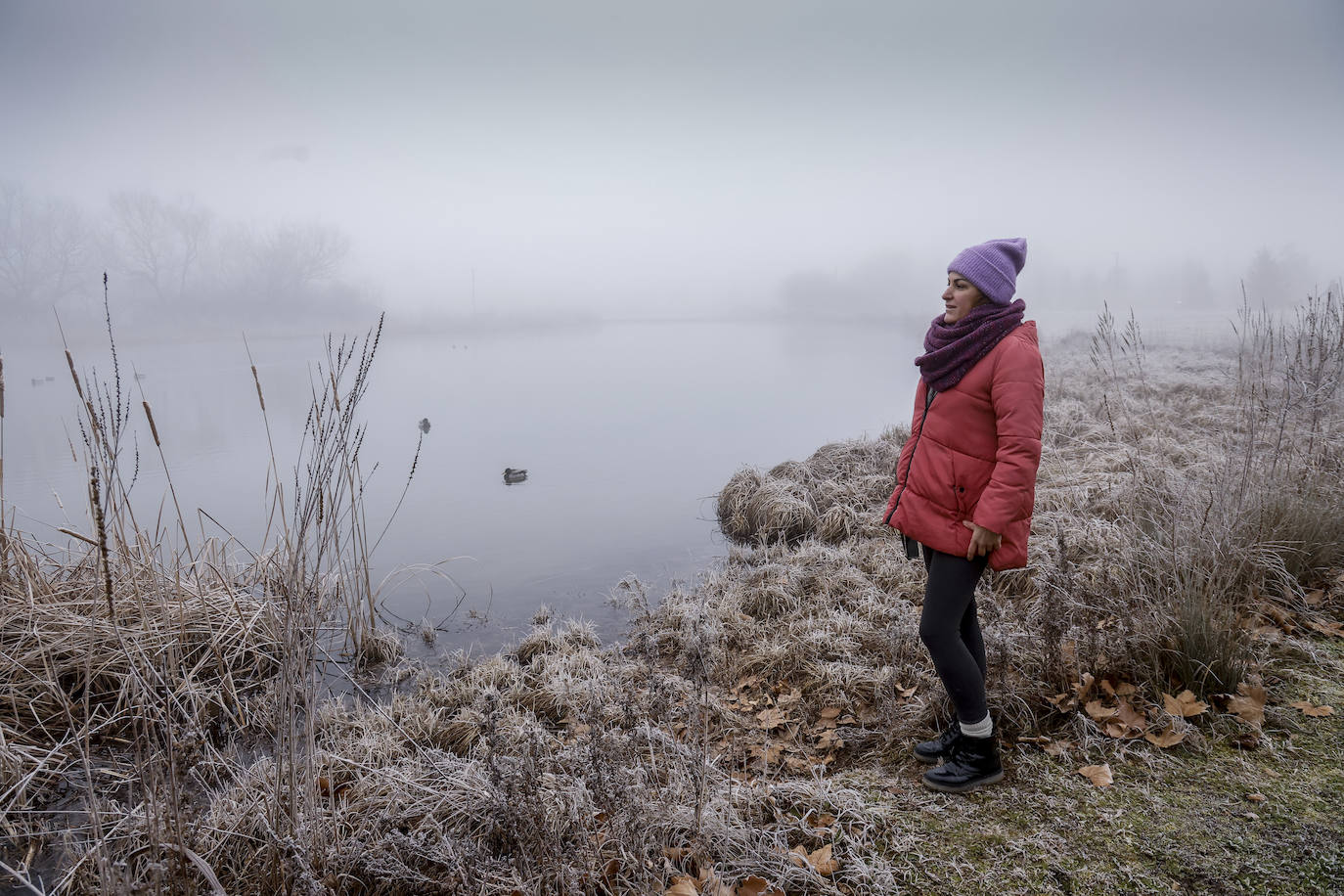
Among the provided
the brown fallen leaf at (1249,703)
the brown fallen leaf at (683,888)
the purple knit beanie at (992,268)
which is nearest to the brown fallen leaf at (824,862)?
the brown fallen leaf at (683,888)

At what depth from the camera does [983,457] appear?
244 centimetres

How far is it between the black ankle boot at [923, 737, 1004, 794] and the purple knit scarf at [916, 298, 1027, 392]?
139 centimetres

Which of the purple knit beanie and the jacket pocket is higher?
the purple knit beanie

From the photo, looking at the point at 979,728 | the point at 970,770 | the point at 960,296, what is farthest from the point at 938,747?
the point at 960,296

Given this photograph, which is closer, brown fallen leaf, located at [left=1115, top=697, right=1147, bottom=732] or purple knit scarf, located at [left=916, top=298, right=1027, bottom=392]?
purple knit scarf, located at [left=916, top=298, right=1027, bottom=392]

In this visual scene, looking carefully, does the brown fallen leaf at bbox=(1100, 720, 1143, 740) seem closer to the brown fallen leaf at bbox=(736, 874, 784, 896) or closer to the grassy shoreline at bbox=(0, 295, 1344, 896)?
the grassy shoreline at bbox=(0, 295, 1344, 896)

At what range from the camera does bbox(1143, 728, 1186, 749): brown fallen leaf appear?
261cm

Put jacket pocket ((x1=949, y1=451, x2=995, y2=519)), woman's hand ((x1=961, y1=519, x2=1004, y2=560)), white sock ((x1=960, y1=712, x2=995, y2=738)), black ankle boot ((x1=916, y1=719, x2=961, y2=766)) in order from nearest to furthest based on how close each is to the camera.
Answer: woman's hand ((x1=961, y1=519, x2=1004, y2=560)), jacket pocket ((x1=949, y1=451, x2=995, y2=519)), white sock ((x1=960, y1=712, x2=995, y2=738)), black ankle boot ((x1=916, y1=719, x2=961, y2=766))

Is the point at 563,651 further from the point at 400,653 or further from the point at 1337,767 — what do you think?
the point at 1337,767

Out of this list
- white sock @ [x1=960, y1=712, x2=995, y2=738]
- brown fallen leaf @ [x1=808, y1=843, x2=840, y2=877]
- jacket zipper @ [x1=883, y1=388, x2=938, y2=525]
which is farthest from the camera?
jacket zipper @ [x1=883, y1=388, x2=938, y2=525]

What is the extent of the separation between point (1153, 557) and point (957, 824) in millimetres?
1867

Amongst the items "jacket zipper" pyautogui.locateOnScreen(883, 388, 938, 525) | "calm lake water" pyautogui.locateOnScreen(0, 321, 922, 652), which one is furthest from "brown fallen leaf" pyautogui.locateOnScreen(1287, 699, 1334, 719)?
"calm lake water" pyautogui.locateOnScreen(0, 321, 922, 652)

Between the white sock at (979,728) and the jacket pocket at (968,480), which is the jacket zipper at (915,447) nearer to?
the jacket pocket at (968,480)

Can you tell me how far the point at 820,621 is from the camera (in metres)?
4.75
